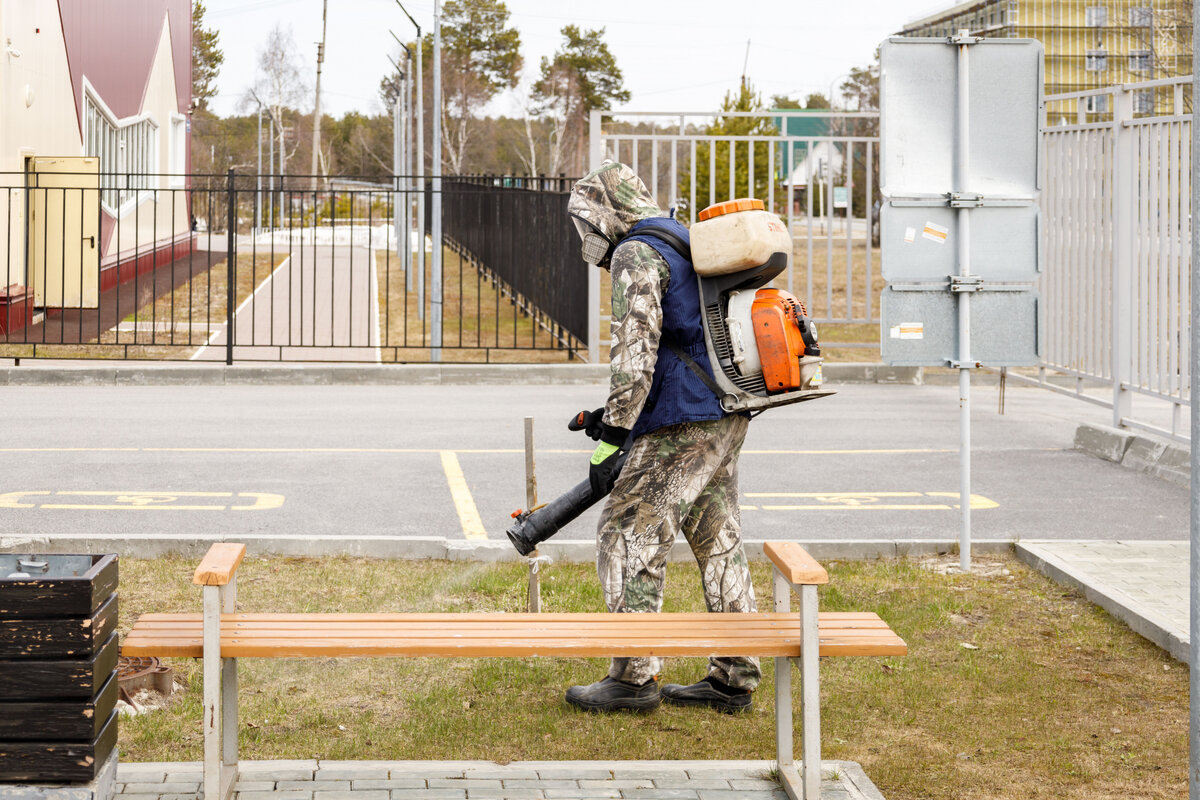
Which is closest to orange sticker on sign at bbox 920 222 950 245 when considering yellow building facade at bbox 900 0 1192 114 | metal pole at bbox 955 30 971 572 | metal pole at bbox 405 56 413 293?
metal pole at bbox 955 30 971 572

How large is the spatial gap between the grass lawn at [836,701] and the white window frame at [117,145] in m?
16.5

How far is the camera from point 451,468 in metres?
10.5

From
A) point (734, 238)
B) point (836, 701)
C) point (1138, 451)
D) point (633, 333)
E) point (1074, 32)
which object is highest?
point (1074, 32)

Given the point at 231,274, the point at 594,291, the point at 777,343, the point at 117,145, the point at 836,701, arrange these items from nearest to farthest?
the point at 777,343, the point at 836,701, the point at 231,274, the point at 594,291, the point at 117,145

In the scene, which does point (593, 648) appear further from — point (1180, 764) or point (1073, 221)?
point (1073, 221)

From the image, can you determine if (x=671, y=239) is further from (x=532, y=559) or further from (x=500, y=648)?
(x=532, y=559)

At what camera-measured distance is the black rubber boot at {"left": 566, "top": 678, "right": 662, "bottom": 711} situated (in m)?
5.03

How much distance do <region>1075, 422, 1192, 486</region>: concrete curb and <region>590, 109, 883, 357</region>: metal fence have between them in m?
2.66

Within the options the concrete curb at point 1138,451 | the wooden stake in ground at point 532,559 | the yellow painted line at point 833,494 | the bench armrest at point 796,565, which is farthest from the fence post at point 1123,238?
the bench armrest at point 796,565

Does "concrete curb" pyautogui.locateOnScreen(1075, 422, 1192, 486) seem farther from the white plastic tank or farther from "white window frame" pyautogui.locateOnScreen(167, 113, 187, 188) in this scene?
"white window frame" pyautogui.locateOnScreen(167, 113, 187, 188)

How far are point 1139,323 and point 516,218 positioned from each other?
12065mm

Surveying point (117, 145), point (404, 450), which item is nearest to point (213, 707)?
point (404, 450)

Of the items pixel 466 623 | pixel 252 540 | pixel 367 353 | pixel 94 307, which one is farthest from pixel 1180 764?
pixel 94 307

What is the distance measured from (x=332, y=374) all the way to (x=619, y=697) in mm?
11297
